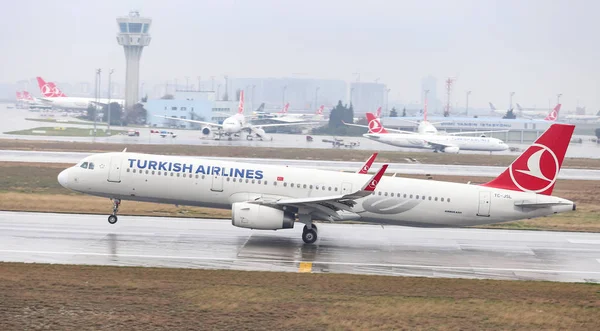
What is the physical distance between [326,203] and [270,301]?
A: 11.2 metres

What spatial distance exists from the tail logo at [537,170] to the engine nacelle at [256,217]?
11.0 metres

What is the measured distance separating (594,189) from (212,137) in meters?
72.8

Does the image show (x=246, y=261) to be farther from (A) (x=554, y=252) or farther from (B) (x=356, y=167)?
(B) (x=356, y=167)

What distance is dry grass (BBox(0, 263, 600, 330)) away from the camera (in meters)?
20.5

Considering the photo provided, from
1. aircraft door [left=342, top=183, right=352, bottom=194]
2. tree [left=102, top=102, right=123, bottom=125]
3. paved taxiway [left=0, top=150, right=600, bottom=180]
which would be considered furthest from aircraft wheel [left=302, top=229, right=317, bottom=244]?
tree [left=102, top=102, right=123, bottom=125]

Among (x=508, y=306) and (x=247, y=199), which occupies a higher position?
(x=247, y=199)

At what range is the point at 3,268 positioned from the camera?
25906mm

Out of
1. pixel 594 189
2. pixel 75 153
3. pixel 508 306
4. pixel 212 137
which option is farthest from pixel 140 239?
pixel 212 137

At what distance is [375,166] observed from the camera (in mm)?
76312

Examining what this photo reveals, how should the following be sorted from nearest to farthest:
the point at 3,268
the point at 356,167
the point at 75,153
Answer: the point at 3,268 → the point at 356,167 → the point at 75,153

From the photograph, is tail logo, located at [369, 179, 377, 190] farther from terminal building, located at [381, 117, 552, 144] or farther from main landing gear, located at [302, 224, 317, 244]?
terminal building, located at [381, 117, 552, 144]

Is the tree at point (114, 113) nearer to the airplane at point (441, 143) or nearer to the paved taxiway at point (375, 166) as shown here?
the airplane at point (441, 143)

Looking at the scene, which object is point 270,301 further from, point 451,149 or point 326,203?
point 451,149

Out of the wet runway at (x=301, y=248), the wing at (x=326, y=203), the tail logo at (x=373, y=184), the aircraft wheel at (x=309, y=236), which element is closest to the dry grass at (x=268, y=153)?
the wet runway at (x=301, y=248)
